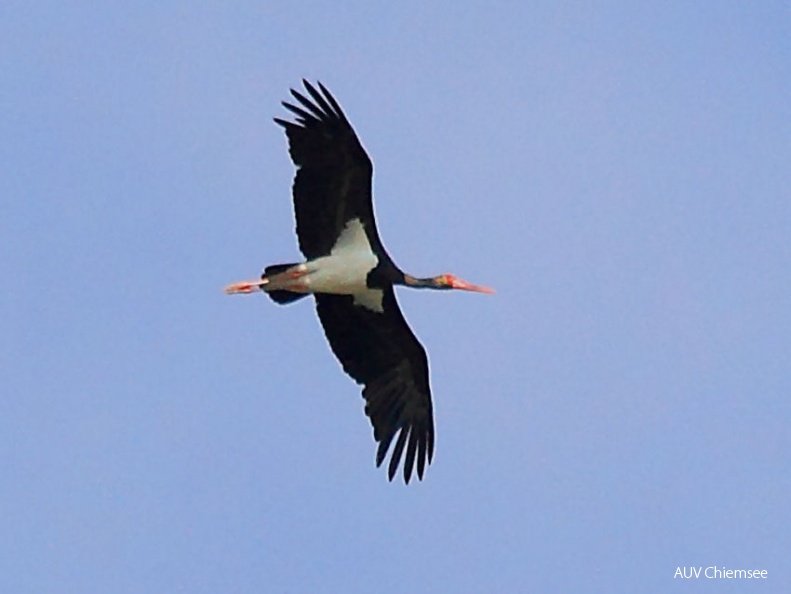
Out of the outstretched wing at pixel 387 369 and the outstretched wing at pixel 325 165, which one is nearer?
the outstretched wing at pixel 325 165

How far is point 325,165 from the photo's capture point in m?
21.2

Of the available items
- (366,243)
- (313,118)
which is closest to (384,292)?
(366,243)

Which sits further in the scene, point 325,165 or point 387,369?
point 387,369

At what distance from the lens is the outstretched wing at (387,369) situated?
22328mm

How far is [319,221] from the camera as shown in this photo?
21578 millimetres

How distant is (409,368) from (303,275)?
1.73 m

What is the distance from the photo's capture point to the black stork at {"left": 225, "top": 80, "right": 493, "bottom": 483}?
69.4 feet

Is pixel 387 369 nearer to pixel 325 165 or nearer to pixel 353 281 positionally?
pixel 353 281

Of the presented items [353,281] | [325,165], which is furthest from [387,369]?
[325,165]

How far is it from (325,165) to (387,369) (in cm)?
242

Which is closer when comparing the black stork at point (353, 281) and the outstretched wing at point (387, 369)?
the black stork at point (353, 281)

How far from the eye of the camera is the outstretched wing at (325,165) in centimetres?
2112

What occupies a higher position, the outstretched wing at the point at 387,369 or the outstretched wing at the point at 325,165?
the outstretched wing at the point at 325,165

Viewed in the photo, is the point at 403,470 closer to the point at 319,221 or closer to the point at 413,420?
the point at 413,420
